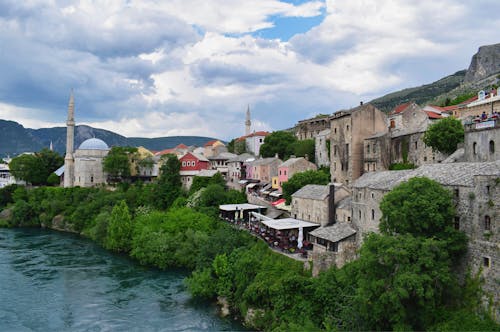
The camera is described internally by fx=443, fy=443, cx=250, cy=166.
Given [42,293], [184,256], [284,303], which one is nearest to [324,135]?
[184,256]

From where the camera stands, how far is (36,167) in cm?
9062

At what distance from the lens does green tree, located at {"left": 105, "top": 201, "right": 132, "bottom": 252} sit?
50.2 metres

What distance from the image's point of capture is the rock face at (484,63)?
5207 inches

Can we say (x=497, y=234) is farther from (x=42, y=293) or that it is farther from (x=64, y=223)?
(x=64, y=223)

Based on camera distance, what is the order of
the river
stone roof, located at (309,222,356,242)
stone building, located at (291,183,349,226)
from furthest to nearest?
stone building, located at (291,183,349,226) → stone roof, located at (309,222,356,242) → the river

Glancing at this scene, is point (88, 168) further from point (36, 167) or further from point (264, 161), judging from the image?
point (264, 161)

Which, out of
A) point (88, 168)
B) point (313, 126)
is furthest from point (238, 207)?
point (88, 168)

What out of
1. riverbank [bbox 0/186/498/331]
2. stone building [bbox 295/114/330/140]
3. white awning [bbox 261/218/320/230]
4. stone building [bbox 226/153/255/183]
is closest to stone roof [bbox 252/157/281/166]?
stone building [bbox 226/153/255/183]

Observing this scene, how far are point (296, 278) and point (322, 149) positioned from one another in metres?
31.5

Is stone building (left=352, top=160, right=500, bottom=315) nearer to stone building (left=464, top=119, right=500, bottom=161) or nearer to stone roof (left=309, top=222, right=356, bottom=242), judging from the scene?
stone building (left=464, top=119, right=500, bottom=161)

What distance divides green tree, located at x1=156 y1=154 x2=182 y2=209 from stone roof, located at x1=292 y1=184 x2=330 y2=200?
29.1m

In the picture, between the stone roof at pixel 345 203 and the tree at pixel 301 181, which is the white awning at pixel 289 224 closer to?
the stone roof at pixel 345 203

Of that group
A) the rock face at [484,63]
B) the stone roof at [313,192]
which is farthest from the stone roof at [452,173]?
the rock face at [484,63]

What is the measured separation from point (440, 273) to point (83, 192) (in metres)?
66.6
